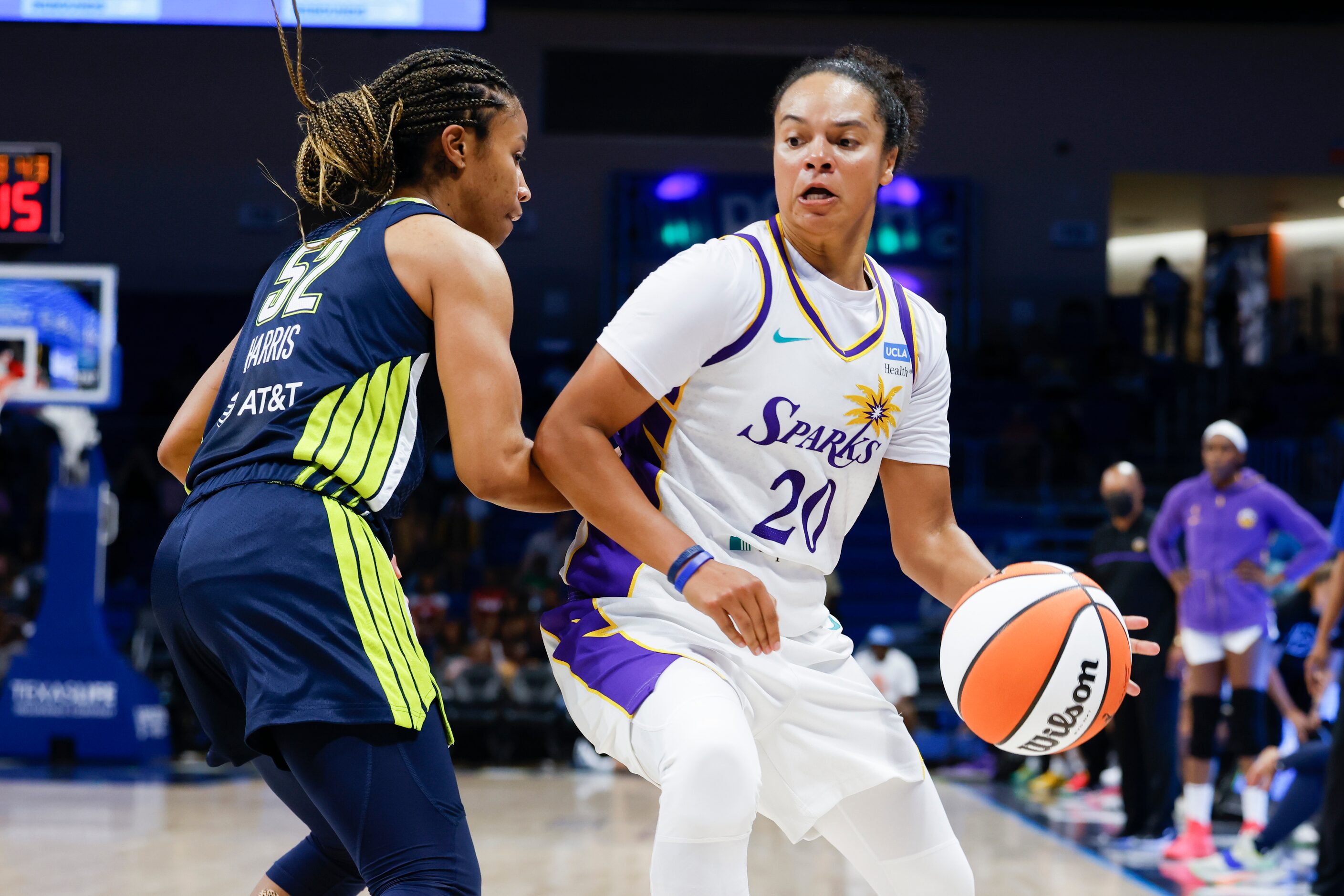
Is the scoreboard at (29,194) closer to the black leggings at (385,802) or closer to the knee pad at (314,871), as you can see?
the knee pad at (314,871)

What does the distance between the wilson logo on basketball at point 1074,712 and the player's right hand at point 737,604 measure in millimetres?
556

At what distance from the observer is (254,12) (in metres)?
7.09

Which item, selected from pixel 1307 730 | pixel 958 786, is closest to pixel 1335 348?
pixel 958 786

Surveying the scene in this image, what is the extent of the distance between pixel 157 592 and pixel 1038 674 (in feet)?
4.66

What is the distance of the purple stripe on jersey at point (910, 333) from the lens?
2.56 metres

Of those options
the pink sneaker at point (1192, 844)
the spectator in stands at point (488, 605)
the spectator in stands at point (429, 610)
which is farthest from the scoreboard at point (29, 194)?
the pink sneaker at point (1192, 844)

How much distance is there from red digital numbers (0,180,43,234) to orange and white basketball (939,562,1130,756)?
292 inches

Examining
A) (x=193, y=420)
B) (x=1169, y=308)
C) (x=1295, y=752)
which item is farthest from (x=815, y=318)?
(x=1169, y=308)

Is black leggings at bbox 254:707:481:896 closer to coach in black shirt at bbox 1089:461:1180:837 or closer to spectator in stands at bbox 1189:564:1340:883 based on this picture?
spectator in stands at bbox 1189:564:1340:883

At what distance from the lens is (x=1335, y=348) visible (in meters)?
15.6

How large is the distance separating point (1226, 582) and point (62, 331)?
7.53 metres

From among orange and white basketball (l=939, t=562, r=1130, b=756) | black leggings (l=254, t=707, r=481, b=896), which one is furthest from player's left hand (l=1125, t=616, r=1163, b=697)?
black leggings (l=254, t=707, r=481, b=896)

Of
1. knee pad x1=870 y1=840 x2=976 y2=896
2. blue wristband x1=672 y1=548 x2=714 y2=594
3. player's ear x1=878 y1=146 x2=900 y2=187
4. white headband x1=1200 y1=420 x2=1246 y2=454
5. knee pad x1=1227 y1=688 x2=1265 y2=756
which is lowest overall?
knee pad x1=1227 y1=688 x2=1265 y2=756

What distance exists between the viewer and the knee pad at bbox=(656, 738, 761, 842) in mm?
2021
